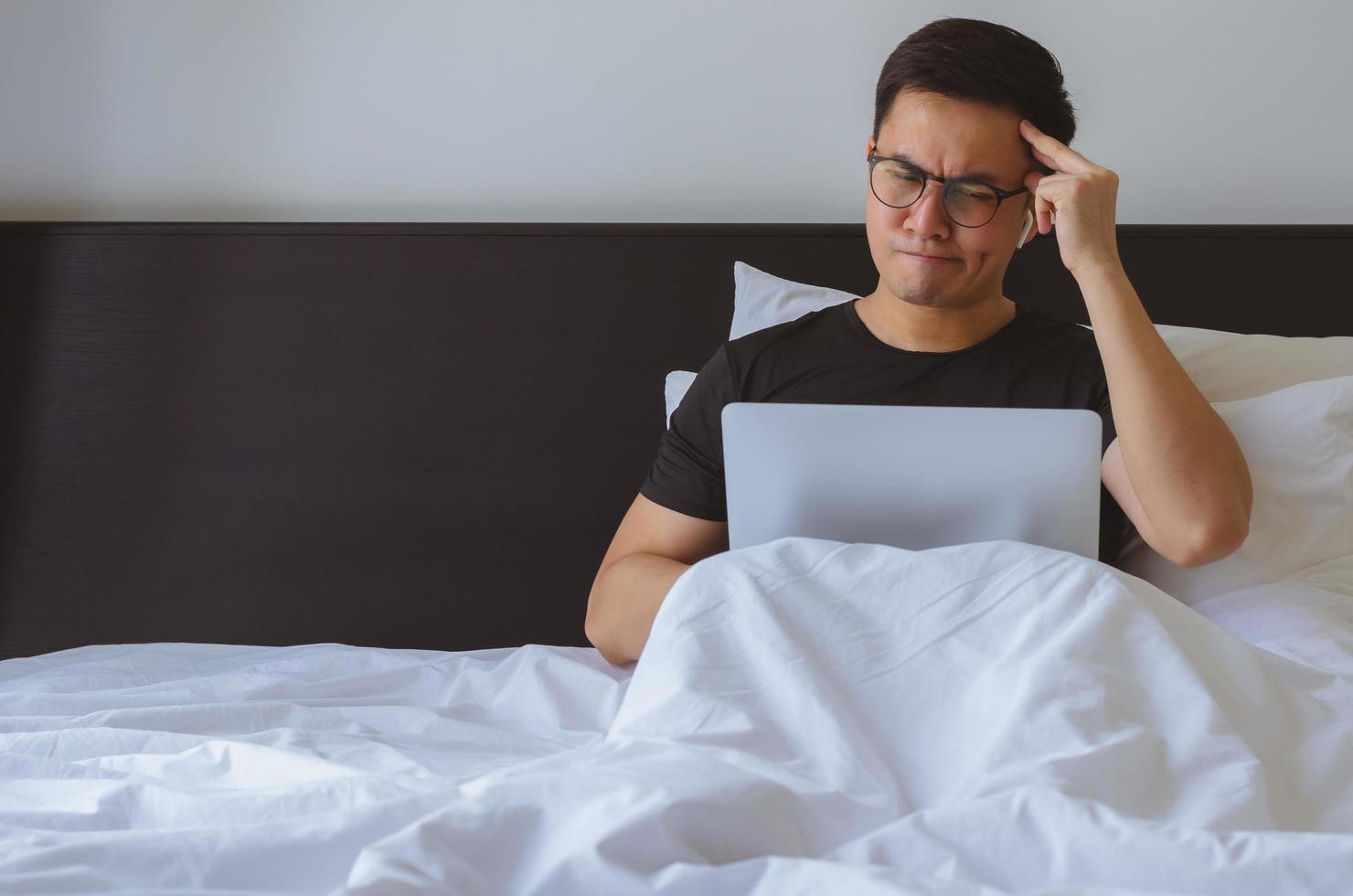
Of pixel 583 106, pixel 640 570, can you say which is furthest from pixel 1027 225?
pixel 583 106

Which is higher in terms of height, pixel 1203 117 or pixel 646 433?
pixel 1203 117

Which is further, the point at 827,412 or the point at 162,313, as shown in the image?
the point at 162,313

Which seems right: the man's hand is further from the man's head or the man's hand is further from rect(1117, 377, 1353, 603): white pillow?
rect(1117, 377, 1353, 603): white pillow

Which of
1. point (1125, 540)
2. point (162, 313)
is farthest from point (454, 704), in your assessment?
point (162, 313)

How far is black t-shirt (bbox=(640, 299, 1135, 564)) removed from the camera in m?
1.46

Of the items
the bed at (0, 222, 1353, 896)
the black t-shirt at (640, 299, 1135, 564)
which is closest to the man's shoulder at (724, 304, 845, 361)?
the black t-shirt at (640, 299, 1135, 564)

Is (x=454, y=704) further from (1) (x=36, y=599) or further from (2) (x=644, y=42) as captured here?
(2) (x=644, y=42)

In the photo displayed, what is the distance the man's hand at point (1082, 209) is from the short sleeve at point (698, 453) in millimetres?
466

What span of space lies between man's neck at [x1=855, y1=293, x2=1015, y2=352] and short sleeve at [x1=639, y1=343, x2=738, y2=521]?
23 centimetres

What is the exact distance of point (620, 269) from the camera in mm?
1889

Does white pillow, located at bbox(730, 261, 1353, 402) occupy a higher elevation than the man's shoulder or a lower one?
higher

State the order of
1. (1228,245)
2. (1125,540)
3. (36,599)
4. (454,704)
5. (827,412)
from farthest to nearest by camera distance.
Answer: (36,599) < (1228,245) < (1125,540) < (454,704) < (827,412)

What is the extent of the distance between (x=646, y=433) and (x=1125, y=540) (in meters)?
0.78

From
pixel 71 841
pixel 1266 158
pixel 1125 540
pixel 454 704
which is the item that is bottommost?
pixel 454 704
